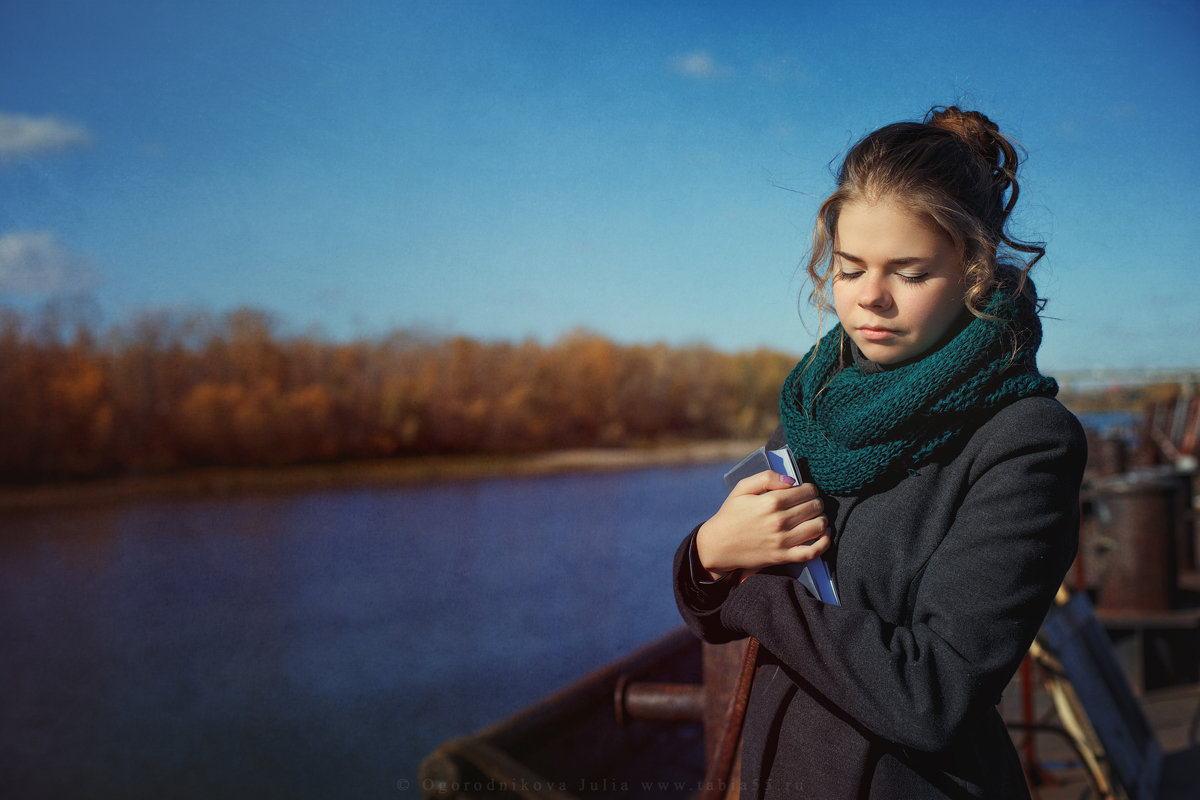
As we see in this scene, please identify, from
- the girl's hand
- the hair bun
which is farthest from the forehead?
the girl's hand

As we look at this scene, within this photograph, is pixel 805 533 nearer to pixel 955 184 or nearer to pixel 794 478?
pixel 794 478

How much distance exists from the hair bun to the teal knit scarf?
20 cm

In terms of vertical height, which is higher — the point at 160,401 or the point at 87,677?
the point at 160,401

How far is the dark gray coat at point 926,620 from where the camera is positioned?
71cm

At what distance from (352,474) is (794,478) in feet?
82.0

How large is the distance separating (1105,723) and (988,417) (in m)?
2.08

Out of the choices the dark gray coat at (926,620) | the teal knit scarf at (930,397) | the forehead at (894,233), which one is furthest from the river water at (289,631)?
the forehead at (894,233)

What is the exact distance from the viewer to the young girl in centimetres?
71

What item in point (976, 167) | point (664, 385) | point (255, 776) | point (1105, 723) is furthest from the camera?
point (664, 385)

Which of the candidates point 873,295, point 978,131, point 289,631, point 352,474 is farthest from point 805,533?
point 352,474

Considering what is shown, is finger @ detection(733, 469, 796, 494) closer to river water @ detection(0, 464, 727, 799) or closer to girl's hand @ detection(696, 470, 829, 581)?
girl's hand @ detection(696, 470, 829, 581)

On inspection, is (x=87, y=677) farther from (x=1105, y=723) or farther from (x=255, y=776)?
(x=1105, y=723)

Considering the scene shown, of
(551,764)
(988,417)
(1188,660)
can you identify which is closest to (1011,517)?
(988,417)

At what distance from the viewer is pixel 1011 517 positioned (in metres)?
0.71
